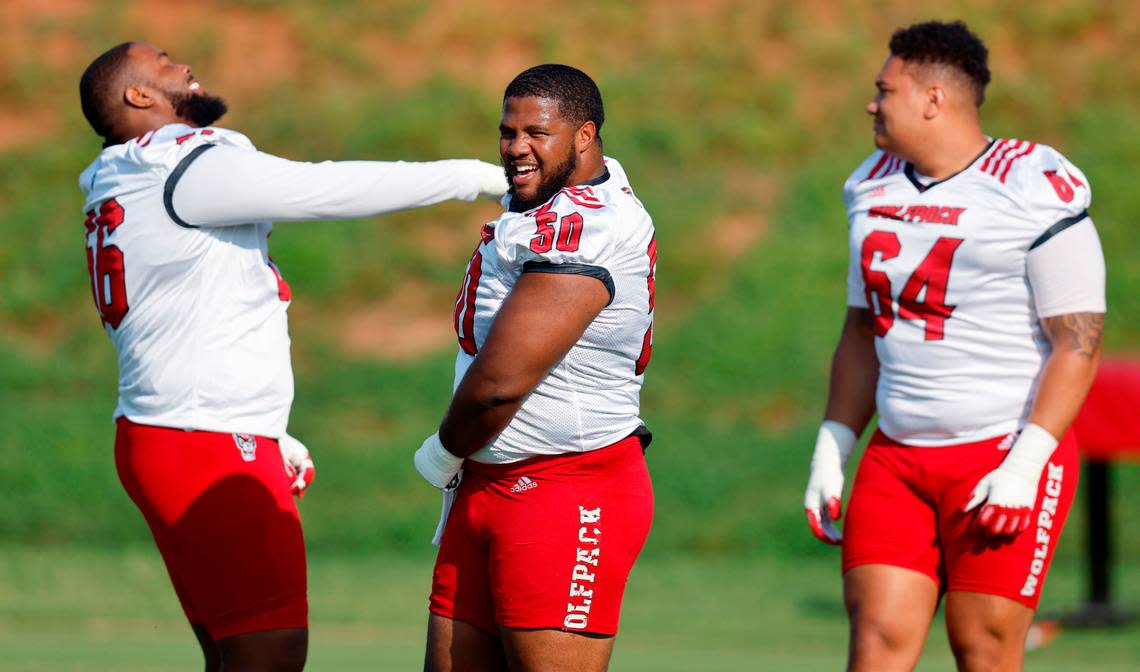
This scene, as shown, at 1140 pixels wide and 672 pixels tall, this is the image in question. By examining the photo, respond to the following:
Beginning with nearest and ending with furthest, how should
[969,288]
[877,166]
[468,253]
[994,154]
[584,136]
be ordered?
[584,136] → [969,288] → [994,154] → [877,166] → [468,253]

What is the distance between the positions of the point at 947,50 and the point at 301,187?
204cm

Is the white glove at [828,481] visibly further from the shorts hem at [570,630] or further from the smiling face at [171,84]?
the smiling face at [171,84]

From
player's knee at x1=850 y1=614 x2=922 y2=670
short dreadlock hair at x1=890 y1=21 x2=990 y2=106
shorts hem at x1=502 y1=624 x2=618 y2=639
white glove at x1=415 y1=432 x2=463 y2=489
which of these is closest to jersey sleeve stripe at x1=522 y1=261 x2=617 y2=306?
white glove at x1=415 y1=432 x2=463 y2=489

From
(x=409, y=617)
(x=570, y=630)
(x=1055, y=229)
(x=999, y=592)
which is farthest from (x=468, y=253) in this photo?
(x=570, y=630)

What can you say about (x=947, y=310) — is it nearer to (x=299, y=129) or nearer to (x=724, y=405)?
(x=724, y=405)

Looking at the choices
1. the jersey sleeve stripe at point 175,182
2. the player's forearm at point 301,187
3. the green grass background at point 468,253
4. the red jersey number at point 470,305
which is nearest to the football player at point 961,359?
the player's forearm at point 301,187

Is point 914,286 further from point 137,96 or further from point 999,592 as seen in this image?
point 137,96

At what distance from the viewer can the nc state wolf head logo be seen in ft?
14.9

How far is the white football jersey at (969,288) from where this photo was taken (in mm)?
4500

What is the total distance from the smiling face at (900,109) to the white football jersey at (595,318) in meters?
1.19

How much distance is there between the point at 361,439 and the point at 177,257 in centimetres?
939

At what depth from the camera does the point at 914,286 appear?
15.2 feet

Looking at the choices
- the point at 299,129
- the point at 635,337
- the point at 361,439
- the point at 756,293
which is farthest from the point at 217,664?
the point at 299,129

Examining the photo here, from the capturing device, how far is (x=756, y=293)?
593 inches
